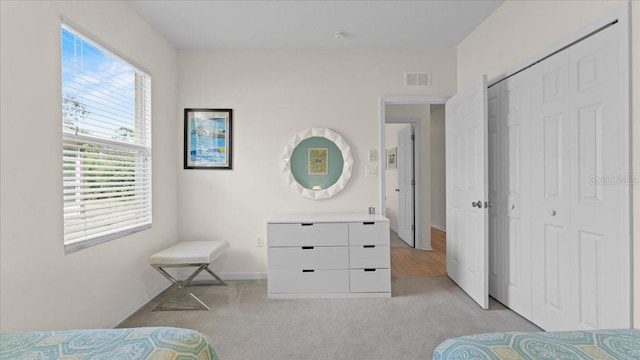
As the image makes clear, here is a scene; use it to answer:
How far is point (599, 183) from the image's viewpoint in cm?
184

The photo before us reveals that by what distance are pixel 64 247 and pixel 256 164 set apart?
1903mm

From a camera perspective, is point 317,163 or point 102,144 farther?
point 317,163

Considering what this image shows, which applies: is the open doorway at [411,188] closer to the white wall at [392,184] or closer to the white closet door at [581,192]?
the white wall at [392,184]

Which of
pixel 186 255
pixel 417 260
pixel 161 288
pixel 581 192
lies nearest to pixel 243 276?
pixel 161 288

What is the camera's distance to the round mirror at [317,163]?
357cm

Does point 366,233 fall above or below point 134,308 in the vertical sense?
above

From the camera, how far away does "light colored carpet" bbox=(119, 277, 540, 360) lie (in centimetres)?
214

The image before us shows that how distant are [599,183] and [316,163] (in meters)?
2.42

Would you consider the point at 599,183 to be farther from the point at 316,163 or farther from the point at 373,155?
the point at 316,163

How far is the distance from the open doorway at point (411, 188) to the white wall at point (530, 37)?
24.1 inches

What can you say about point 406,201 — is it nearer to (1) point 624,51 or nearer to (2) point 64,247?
(1) point 624,51

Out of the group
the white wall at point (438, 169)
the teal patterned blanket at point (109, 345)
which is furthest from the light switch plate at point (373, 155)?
the white wall at point (438, 169)

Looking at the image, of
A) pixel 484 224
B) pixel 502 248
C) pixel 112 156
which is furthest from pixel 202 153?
pixel 502 248

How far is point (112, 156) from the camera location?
2539 mm
